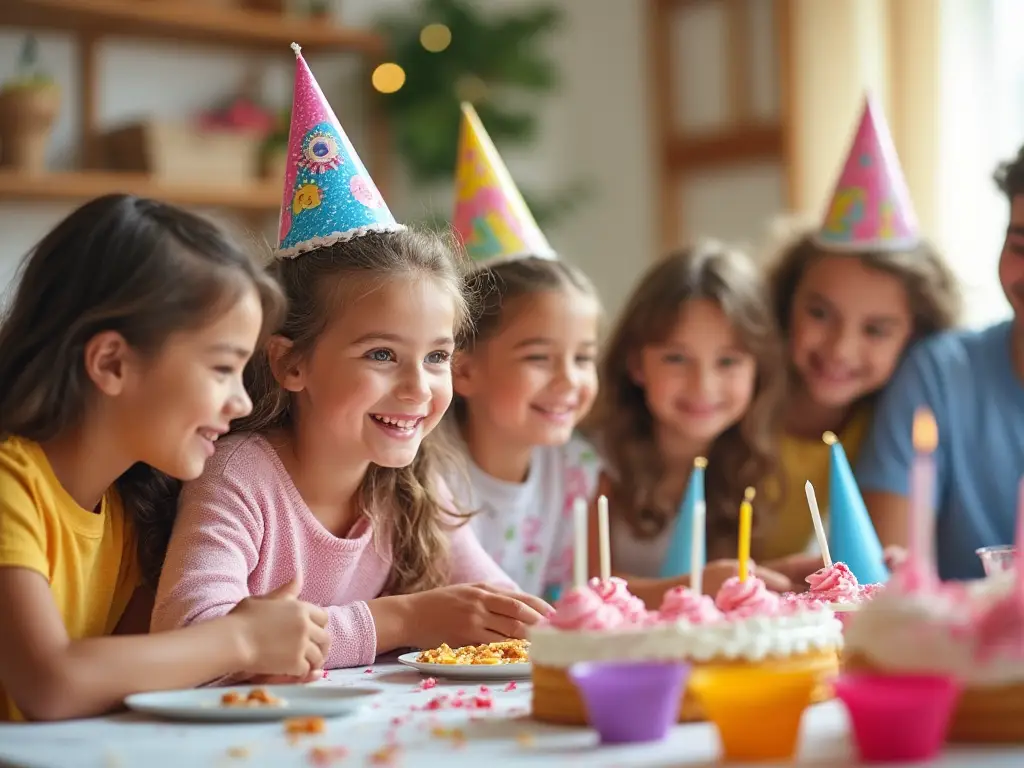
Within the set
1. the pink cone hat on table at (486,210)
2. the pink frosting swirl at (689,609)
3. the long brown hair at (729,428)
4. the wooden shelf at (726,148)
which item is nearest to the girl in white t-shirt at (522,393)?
the pink cone hat on table at (486,210)

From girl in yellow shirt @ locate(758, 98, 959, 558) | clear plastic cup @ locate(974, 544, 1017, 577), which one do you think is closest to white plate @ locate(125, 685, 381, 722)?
clear plastic cup @ locate(974, 544, 1017, 577)

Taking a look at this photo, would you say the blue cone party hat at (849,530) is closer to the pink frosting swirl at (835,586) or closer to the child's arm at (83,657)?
the pink frosting swirl at (835,586)

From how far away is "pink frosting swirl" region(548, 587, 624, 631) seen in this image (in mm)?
1217

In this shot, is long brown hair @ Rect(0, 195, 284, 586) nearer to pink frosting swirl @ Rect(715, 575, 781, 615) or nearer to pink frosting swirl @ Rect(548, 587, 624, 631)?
pink frosting swirl @ Rect(548, 587, 624, 631)

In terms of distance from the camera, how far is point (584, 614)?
122 cm

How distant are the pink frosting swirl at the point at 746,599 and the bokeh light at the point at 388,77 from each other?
2.83 m

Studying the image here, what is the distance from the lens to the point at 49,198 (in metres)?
3.35

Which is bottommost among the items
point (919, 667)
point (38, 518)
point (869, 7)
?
point (919, 667)

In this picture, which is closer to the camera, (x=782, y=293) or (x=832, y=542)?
(x=832, y=542)

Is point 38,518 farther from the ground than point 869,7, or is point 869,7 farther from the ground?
point 869,7

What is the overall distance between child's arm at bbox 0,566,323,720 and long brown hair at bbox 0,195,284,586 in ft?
0.66

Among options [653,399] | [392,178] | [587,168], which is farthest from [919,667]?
[587,168]

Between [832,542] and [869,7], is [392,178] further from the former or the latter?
[832,542]

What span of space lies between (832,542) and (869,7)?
6.91 ft
